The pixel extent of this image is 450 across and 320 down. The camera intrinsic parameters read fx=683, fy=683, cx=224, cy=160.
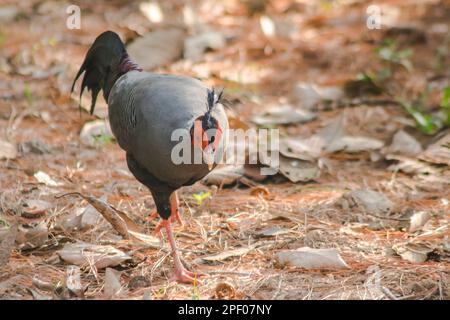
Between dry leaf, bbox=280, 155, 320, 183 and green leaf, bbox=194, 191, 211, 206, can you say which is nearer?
green leaf, bbox=194, 191, 211, 206

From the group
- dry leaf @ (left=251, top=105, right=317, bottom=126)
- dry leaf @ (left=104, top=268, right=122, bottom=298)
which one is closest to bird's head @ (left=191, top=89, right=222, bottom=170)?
dry leaf @ (left=104, top=268, right=122, bottom=298)

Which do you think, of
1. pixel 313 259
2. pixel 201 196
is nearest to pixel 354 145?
pixel 201 196

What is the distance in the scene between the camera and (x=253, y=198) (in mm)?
4738

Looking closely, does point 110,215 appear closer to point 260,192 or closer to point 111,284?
point 111,284

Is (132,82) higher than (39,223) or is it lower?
higher

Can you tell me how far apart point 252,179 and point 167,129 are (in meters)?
1.59

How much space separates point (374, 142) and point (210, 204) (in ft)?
5.38

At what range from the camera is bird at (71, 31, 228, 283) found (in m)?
3.54

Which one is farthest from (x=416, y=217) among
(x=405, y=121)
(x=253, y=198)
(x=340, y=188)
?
(x=405, y=121)

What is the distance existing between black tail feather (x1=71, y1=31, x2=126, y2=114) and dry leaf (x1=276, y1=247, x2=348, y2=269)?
1.87 metres

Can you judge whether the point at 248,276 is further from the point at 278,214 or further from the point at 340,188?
the point at 340,188

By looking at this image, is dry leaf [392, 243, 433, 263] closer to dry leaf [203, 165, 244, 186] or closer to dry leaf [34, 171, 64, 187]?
dry leaf [203, 165, 244, 186]
